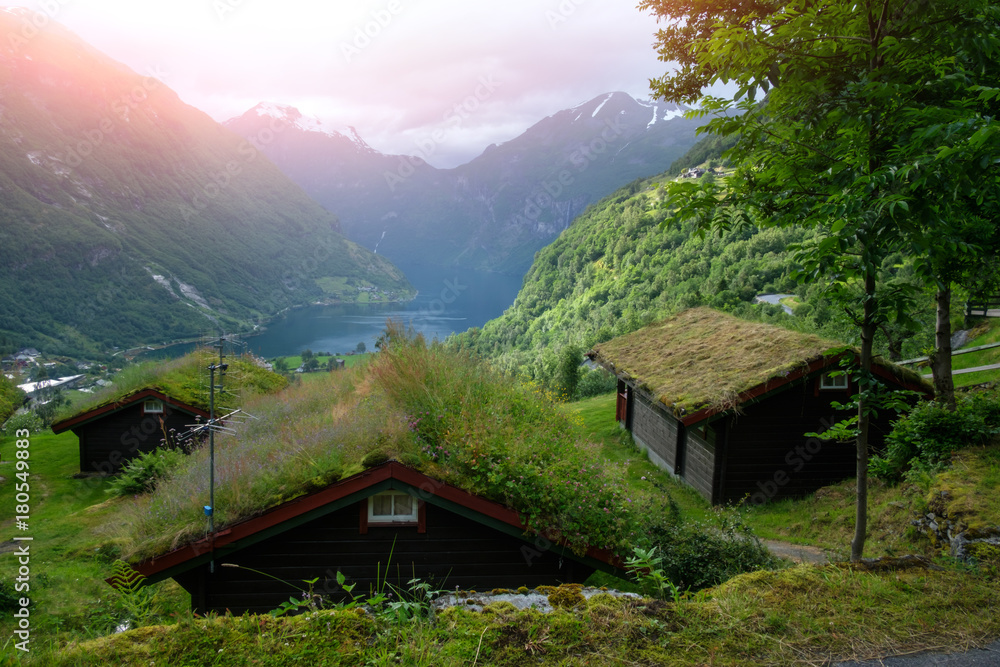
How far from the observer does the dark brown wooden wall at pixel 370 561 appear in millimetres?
7047

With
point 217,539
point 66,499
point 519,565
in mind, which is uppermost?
point 217,539

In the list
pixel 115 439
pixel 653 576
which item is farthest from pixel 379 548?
pixel 115 439

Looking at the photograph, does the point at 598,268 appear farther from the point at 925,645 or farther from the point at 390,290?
the point at 390,290

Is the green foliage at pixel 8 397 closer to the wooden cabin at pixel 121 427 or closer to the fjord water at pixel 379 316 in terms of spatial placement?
the wooden cabin at pixel 121 427

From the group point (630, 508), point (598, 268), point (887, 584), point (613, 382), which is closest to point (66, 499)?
point (630, 508)

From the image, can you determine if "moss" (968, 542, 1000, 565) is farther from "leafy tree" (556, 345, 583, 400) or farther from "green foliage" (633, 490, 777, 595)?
"leafy tree" (556, 345, 583, 400)

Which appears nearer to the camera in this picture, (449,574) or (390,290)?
(449,574)

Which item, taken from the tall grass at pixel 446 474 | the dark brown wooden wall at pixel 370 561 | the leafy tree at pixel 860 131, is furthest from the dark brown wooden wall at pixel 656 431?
the leafy tree at pixel 860 131

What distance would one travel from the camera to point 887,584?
11.6 feet

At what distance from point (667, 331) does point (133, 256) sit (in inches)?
5833

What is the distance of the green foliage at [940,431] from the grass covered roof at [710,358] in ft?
6.73

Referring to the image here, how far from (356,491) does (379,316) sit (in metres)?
114

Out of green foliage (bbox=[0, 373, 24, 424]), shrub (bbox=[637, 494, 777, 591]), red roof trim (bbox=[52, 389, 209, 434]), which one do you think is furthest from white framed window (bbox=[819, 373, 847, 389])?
green foliage (bbox=[0, 373, 24, 424])

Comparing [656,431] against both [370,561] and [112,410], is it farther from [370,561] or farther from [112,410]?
[112,410]
